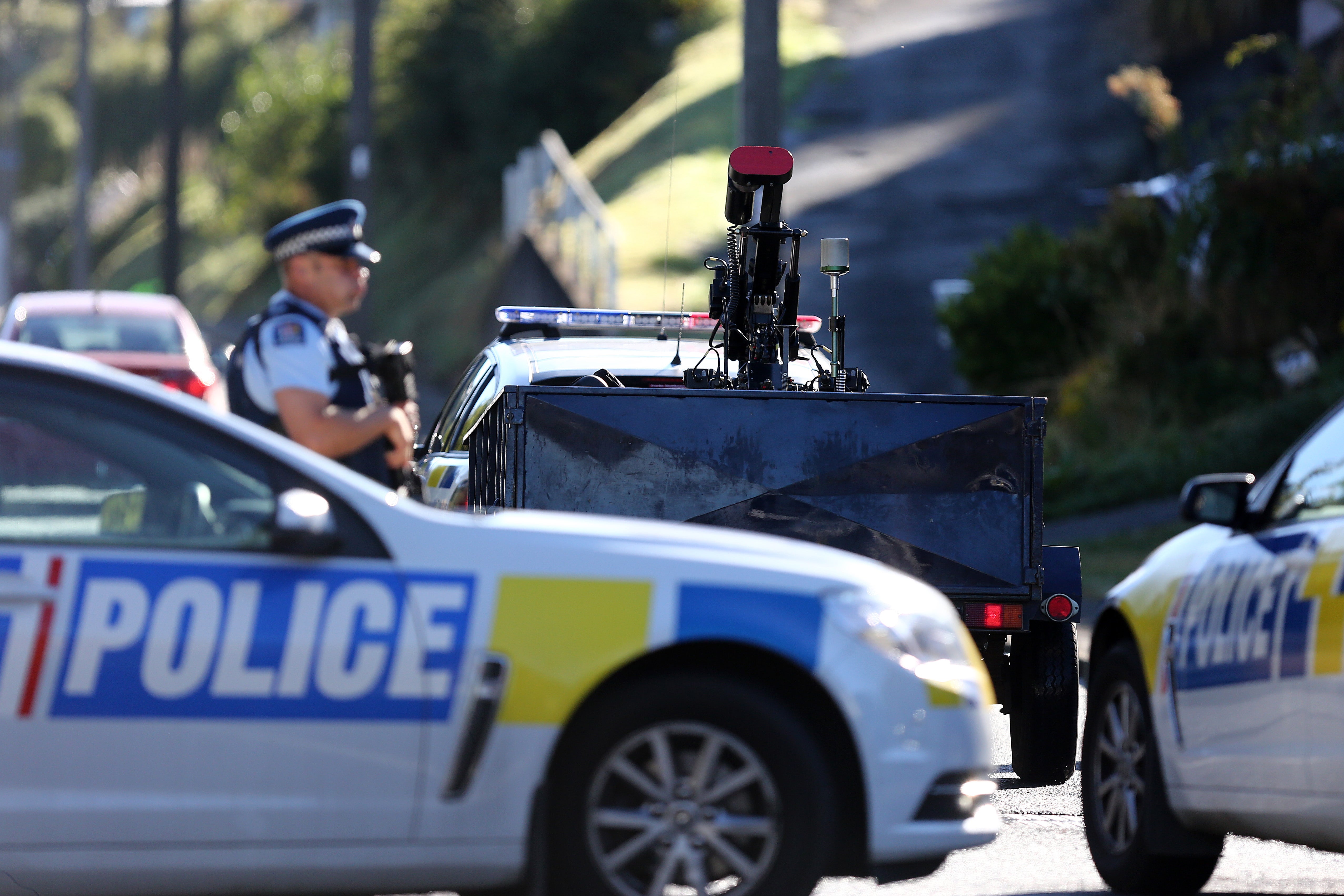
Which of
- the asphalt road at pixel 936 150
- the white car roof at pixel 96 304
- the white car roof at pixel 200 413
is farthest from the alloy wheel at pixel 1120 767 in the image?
the asphalt road at pixel 936 150

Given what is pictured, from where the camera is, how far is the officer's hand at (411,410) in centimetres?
632

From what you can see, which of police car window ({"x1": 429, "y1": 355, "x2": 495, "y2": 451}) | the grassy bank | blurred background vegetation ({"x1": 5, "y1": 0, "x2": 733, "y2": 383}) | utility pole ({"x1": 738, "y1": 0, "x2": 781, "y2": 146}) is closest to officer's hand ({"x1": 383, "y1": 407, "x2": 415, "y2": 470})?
police car window ({"x1": 429, "y1": 355, "x2": 495, "y2": 451})

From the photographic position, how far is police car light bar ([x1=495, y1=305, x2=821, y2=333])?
8758 millimetres

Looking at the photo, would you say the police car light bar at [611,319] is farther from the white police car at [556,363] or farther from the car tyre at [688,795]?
the car tyre at [688,795]

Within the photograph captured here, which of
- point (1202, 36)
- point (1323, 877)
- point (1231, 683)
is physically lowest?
Result: point (1323, 877)

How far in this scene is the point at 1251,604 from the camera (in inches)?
221

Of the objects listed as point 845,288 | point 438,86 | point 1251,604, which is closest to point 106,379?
point 1251,604

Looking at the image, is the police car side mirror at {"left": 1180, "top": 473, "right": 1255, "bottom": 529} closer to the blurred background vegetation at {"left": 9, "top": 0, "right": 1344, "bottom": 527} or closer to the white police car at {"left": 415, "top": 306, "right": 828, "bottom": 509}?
the white police car at {"left": 415, "top": 306, "right": 828, "bottom": 509}

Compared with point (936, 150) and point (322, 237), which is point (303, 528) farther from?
point (936, 150)

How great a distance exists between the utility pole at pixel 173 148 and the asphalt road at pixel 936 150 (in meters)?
10.3

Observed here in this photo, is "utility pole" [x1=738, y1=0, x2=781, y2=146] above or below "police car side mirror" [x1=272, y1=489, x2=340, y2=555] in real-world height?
above

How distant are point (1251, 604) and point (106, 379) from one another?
9.61 ft

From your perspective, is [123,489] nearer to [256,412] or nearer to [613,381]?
[256,412]

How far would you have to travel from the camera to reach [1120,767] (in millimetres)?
6359
